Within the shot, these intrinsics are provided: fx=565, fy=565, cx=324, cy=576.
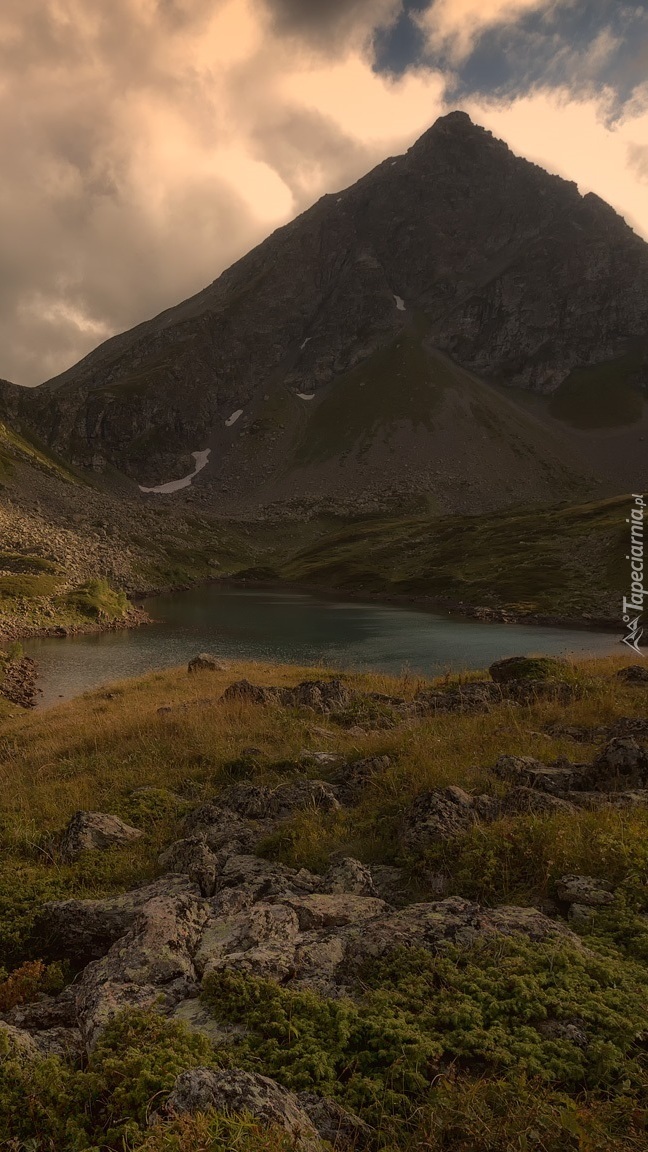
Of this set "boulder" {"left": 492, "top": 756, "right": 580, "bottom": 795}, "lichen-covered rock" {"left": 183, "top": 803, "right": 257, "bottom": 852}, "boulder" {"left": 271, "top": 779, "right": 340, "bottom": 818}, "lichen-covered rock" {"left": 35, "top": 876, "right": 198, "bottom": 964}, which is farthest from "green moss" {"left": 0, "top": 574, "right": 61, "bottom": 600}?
"boulder" {"left": 492, "top": 756, "right": 580, "bottom": 795}

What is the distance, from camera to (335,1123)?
489cm

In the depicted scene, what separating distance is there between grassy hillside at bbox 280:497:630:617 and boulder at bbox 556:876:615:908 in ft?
291

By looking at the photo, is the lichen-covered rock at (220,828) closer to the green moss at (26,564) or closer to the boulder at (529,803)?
the boulder at (529,803)

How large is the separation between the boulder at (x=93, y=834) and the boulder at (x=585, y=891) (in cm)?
824

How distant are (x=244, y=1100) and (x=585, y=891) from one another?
521cm

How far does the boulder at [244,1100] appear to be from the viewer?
4582 mm

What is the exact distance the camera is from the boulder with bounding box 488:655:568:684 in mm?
25703

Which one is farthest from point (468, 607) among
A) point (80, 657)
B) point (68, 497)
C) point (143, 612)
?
point (68, 497)

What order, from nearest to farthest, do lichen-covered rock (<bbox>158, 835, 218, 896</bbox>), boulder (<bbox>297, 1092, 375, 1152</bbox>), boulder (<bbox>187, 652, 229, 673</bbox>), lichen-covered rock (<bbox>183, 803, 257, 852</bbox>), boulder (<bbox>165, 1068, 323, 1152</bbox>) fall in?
boulder (<bbox>165, 1068, 323, 1152</bbox>)
boulder (<bbox>297, 1092, 375, 1152</bbox>)
lichen-covered rock (<bbox>158, 835, 218, 896</bbox>)
lichen-covered rock (<bbox>183, 803, 257, 852</bbox>)
boulder (<bbox>187, 652, 229, 673</bbox>)

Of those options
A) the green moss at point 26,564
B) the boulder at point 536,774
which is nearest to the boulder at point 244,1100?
the boulder at point 536,774

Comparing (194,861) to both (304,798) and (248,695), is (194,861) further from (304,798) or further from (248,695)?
(248,695)

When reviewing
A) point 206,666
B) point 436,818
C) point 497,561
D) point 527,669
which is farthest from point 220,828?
point 497,561

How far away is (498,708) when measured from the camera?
19938mm

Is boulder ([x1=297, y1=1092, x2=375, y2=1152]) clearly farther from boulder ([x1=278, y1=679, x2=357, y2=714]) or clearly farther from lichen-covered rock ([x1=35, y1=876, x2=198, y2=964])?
boulder ([x1=278, y1=679, x2=357, y2=714])
